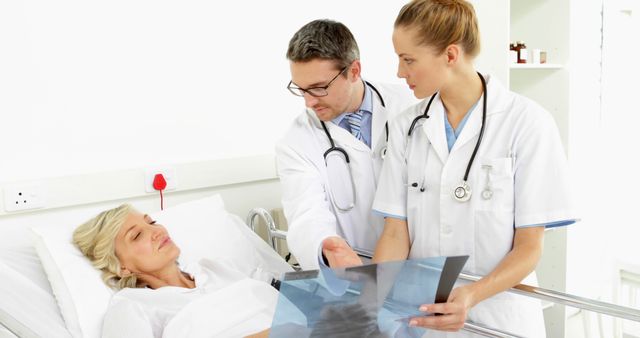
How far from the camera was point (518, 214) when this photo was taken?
4.80 feet

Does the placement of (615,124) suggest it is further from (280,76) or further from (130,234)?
(130,234)

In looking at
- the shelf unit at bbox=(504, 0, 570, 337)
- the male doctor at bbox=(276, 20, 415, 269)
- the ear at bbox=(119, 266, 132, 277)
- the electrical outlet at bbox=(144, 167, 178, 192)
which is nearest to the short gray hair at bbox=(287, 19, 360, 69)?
the male doctor at bbox=(276, 20, 415, 269)

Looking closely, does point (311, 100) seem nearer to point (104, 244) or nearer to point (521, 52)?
point (104, 244)

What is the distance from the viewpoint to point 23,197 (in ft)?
5.98

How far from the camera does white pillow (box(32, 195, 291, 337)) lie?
159cm

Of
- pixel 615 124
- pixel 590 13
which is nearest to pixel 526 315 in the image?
pixel 590 13

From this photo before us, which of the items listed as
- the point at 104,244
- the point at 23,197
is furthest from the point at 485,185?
the point at 23,197

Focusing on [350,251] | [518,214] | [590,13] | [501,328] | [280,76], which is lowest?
[501,328]

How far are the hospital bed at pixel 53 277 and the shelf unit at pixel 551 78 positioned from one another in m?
1.42

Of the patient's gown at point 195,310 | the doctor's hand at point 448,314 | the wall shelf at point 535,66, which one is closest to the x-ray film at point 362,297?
the doctor's hand at point 448,314

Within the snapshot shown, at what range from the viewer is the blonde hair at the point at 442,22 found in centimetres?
145

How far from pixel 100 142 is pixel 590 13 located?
7.54ft

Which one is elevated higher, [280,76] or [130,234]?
[280,76]

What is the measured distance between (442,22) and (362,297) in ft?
2.17
